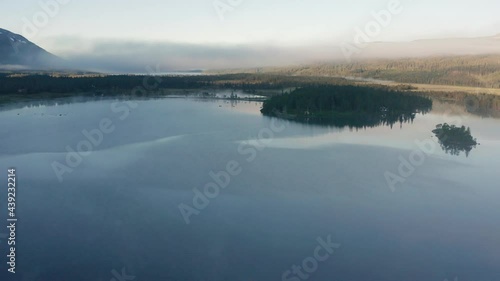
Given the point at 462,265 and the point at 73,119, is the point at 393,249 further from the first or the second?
the point at 73,119

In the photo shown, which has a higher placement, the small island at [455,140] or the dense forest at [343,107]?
the dense forest at [343,107]

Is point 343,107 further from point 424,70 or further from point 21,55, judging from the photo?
point 21,55

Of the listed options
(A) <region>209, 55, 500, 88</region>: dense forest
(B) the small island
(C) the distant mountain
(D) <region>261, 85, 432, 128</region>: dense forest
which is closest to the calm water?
(B) the small island

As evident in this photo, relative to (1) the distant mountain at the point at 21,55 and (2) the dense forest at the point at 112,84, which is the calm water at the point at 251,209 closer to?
(2) the dense forest at the point at 112,84

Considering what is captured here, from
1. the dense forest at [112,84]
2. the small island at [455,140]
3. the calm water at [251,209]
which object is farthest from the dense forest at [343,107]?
the dense forest at [112,84]

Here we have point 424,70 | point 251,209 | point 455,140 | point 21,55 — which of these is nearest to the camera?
point 251,209

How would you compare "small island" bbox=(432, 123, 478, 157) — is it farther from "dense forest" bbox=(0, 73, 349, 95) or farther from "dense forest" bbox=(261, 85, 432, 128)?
"dense forest" bbox=(0, 73, 349, 95)

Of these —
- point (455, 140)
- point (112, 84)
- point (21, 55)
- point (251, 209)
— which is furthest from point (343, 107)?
point (21, 55)

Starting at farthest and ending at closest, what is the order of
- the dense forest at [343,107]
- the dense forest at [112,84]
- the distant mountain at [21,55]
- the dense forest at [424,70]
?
1. the distant mountain at [21,55]
2. the dense forest at [424,70]
3. the dense forest at [112,84]
4. the dense forest at [343,107]
